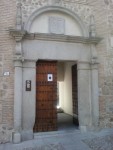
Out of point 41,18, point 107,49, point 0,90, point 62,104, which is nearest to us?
point 0,90

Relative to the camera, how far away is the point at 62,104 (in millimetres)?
11320

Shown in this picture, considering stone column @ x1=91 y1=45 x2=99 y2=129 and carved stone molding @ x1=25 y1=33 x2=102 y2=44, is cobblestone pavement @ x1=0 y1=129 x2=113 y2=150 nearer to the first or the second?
stone column @ x1=91 y1=45 x2=99 y2=129

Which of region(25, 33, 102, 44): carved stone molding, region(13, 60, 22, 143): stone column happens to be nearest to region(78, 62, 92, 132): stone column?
region(25, 33, 102, 44): carved stone molding

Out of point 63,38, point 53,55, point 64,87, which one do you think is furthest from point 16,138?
point 64,87

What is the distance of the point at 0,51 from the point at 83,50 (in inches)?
106

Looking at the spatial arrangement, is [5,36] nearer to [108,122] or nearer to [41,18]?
[41,18]

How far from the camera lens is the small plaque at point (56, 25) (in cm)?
643

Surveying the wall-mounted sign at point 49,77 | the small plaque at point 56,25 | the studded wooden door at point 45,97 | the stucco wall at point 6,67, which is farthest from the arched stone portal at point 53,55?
the wall-mounted sign at point 49,77

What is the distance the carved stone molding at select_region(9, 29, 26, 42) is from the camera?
18.8ft

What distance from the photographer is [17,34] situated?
19.0 feet

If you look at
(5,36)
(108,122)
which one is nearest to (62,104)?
(108,122)

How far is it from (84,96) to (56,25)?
8.20 feet

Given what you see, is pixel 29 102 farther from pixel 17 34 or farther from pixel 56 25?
pixel 56 25

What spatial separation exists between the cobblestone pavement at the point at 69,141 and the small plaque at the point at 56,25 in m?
3.24
